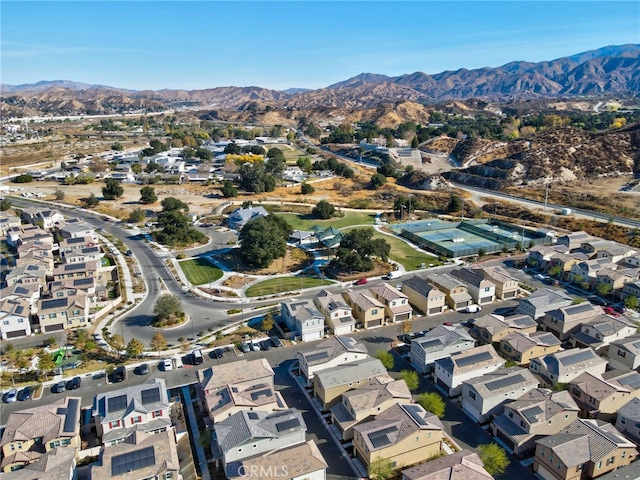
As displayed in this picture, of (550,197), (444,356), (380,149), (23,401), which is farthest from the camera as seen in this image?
(380,149)

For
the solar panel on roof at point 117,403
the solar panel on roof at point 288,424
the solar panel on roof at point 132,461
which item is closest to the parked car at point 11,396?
the solar panel on roof at point 117,403

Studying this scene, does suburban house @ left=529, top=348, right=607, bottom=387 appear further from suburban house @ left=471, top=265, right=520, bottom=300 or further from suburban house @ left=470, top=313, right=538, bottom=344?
suburban house @ left=471, top=265, right=520, bottom=300

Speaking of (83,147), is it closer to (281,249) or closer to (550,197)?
(281,249)

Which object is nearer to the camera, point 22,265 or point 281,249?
point 22,265

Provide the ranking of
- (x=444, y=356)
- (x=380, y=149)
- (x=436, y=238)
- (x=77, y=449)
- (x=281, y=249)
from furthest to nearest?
(x=380, y=149), (x=436, y=238), (x=281, y=249), (x=444, y=356), (x=77, y=449)

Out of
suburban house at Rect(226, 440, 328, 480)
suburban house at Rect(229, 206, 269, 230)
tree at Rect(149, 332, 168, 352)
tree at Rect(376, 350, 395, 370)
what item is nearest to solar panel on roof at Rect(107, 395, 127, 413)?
suburban house at Rect(226, 440, 328, 480)

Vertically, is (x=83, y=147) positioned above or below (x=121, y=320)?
above

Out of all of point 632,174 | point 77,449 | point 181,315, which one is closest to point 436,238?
point 181,315
